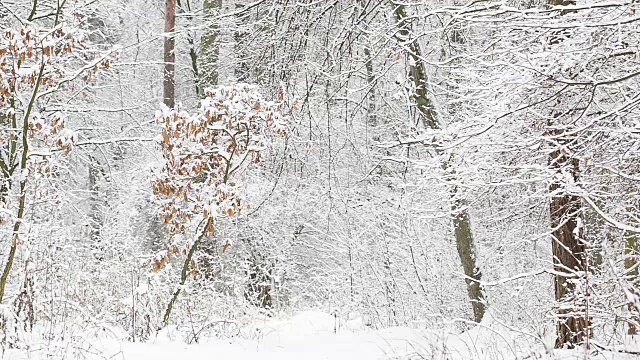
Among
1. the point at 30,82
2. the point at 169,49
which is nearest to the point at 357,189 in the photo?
the point at 169,49

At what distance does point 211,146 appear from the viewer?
6789 millimetres

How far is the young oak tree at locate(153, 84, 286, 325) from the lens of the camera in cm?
639

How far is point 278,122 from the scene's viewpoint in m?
6.57

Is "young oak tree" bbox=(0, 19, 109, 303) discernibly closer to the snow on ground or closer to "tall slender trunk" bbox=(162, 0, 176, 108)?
the snow on ground

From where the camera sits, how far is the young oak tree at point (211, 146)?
6387mm

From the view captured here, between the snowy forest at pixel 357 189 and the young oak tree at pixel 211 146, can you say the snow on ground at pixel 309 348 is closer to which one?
the snowy forest at pixel 357 189

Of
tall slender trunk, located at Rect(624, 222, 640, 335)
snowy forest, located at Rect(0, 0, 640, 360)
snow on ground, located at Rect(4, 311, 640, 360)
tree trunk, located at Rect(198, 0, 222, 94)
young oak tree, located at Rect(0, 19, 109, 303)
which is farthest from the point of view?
tree trunk, located at Rect(198, 0, 222, 94)

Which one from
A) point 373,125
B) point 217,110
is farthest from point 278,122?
point 373,125

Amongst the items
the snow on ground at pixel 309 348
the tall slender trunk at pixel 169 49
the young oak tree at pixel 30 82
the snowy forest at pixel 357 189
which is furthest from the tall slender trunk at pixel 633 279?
the tall slender trunk at pixel 169 49

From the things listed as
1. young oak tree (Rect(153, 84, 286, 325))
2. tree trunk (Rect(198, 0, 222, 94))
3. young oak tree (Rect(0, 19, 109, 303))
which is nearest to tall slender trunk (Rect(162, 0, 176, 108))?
tree trunk (Rect(198, 0, 222, 94))

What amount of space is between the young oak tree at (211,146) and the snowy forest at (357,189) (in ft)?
0.08

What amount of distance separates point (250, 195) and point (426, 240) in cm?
326

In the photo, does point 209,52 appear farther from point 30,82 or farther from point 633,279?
point 633,279

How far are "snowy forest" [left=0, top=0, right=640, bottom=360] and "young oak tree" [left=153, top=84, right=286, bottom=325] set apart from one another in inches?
1.0
